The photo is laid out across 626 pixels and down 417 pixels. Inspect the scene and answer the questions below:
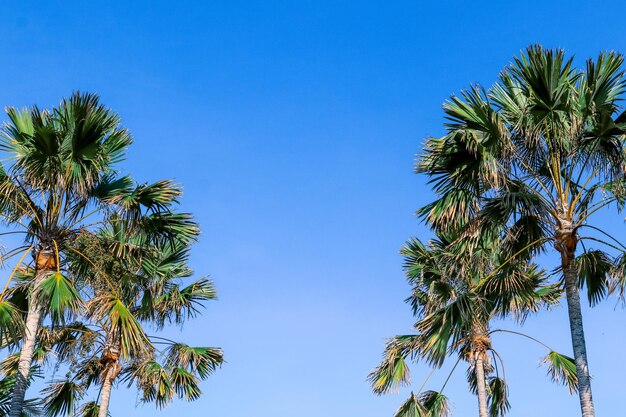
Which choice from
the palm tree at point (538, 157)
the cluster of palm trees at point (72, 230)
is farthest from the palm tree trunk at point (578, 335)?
the cluster of palm trees at point (72, 230)

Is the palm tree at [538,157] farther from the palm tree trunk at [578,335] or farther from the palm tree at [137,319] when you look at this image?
the palm tree at [137,319]

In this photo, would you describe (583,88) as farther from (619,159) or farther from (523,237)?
(523,237)

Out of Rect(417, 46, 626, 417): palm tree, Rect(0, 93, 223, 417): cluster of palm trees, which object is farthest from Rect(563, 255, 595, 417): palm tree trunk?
Rect(0, 93, 223, 417): cluster of palm trees

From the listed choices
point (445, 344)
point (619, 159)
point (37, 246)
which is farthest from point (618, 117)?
point (37, 246)

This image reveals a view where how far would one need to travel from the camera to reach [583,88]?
40.3 ft

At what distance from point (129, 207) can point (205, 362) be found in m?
6.88

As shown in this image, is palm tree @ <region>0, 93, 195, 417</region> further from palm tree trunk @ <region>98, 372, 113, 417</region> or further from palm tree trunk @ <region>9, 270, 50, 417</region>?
palm tree trunk @ <region>98, 372, 113, 417</region>

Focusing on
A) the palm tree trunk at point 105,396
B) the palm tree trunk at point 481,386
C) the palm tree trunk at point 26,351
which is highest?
the palm tree trunk at point 481,386

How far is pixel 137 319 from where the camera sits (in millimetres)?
17375

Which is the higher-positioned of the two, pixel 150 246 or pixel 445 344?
pixel 150 246

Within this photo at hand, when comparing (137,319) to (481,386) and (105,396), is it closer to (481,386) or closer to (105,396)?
(105,396)

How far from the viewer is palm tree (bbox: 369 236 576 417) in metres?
12.5

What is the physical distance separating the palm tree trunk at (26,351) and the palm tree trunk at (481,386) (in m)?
10.1

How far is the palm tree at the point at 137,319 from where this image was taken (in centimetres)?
1493
